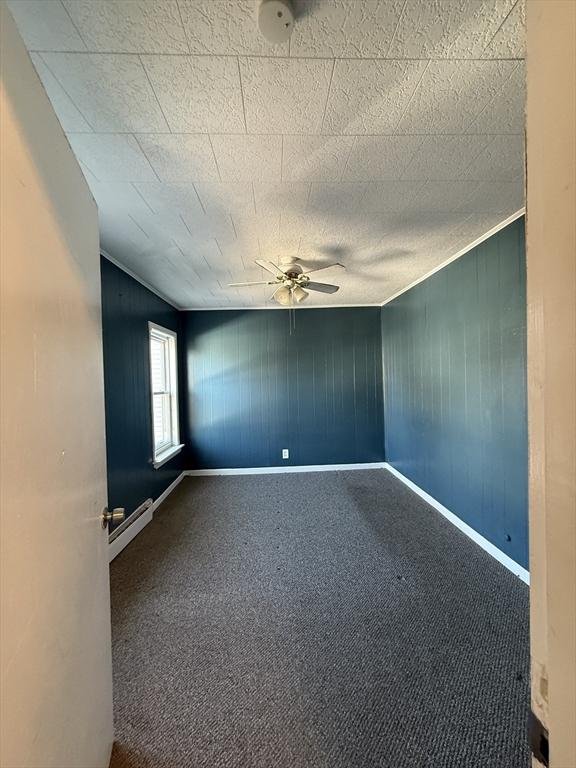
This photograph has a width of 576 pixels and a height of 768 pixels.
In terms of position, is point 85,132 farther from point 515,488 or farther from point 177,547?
point 515,488

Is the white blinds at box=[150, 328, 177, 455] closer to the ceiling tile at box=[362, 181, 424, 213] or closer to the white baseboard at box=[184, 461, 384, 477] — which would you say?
the white baseboard at box=[184, 461, 384, 477]

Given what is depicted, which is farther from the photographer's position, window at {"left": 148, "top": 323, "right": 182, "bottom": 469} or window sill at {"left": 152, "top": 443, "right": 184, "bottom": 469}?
window at {"left": 148, "top": 323, "right": 182, "bottom": 469}

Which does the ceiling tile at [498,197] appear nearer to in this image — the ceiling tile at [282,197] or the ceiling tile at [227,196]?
the ceiling tile at [282,197]

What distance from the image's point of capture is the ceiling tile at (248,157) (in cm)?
127

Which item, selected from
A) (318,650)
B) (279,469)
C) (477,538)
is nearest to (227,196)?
(318,650)

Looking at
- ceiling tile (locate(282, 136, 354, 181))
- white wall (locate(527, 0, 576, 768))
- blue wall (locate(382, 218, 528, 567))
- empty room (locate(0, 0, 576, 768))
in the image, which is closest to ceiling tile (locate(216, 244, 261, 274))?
empty room (locate(0, 0, 576, 768))

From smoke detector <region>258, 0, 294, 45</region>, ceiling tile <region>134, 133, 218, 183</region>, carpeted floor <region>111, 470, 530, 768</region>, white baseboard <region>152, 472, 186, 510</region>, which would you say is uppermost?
ceiling tile <region>134, 133, 218, 183</region>

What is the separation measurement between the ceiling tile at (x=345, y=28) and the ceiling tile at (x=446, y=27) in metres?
0.04

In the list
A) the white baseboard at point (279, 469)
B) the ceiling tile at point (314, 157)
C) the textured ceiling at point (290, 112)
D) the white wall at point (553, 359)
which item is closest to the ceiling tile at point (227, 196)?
the textured ceiling at point (290, 112)

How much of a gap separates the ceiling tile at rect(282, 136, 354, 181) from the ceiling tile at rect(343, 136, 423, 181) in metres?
0.04

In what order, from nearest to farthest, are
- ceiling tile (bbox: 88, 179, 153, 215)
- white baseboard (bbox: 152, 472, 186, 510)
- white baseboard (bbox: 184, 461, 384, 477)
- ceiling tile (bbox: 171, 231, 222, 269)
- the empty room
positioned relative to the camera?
the empty room < ceiling tile (bbox: 88, 179, 153, 215) < ceiling tile (bbox: 171, 231, 222, 269) < white baseboard (bbox: 152, 472, 186, 510) < white baseboard (bbox: 184, 461, 384, 477)

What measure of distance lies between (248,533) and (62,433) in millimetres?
2279

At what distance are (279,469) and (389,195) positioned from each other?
3561mm

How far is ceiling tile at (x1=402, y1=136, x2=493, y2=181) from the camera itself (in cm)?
130
